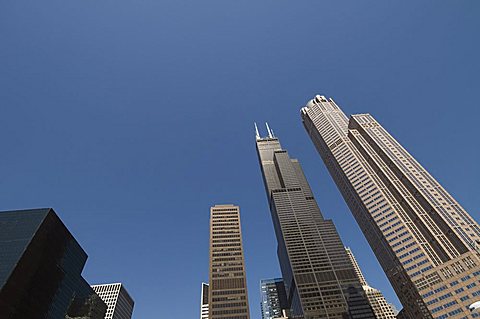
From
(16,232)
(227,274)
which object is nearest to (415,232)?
(227,274)

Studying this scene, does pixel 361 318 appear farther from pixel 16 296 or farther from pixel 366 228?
pixel 16 296

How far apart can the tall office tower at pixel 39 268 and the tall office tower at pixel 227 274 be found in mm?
68926

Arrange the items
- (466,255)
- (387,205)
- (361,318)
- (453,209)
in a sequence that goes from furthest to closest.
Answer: (361,318) → (387,205) → (453,209) → (466,255)

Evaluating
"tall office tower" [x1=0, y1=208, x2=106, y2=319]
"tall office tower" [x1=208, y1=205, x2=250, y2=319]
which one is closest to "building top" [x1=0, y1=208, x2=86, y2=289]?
"tall office tower" [x1=0, y1=208, x2=106, y2=319]

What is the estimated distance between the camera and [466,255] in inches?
4801

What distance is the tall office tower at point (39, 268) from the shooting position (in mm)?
93750

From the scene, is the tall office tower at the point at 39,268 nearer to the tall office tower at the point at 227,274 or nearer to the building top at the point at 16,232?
the building top at the point at 16,232

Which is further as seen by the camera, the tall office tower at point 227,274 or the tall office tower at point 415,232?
the tall office tower at point 227,274

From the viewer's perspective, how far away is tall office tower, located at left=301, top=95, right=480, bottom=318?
387 feet

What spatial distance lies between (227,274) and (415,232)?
109298mm

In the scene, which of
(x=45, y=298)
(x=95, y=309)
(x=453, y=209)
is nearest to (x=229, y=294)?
(x=95, y=309)

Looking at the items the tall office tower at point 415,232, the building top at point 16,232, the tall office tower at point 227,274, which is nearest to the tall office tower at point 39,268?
the building top at point 16,232

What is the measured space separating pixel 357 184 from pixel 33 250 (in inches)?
7120

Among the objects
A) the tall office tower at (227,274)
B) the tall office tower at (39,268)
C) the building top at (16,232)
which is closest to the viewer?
the tall office tower at (39,268)
